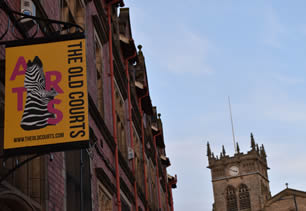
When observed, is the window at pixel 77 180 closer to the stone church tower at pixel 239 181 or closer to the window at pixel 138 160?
the window at pixel 138 160

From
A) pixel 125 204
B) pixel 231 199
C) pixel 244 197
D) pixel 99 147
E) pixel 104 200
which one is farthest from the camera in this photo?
pixel 231 199

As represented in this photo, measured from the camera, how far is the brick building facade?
9.98 meters

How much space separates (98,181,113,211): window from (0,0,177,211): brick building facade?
0.03 metres

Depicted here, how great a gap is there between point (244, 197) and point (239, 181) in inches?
146

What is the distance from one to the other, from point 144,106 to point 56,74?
20.2m

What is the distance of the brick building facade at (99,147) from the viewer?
32.8 feet

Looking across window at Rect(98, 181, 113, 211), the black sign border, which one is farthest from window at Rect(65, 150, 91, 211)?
the black sign border

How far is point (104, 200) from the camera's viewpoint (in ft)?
52.9

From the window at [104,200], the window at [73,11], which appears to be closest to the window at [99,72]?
the window at [73,11]

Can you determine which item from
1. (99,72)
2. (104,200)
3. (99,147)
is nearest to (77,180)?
(99,147)

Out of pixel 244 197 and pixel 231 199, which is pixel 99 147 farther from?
pixel 231 199

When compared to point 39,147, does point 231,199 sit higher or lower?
higher

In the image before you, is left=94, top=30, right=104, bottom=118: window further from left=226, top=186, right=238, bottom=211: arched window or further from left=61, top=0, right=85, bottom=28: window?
left=226, top=186, right=238, bottom=211: arched window

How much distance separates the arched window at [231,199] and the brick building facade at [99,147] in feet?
303
